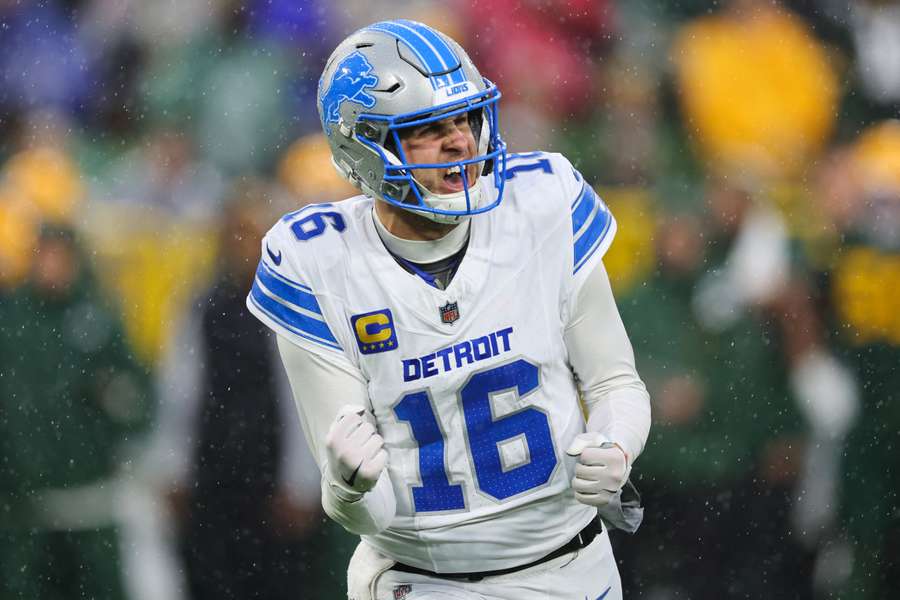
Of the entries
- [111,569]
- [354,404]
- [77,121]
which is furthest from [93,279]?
[354,404]

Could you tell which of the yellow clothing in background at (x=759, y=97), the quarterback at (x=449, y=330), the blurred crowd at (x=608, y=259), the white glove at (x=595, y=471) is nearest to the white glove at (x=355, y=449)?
the quarterback at (x=449, y=330)

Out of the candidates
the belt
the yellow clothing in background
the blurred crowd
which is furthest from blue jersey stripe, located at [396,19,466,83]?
the yellow clothing in background

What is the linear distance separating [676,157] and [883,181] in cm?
47

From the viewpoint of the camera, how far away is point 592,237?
1.59 meters

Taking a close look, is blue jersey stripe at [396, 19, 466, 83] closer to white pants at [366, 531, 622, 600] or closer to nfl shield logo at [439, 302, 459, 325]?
nfl shield logo at [439, 302, 459, 325]

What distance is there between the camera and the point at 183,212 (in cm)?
284

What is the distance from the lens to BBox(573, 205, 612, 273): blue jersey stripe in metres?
1.57

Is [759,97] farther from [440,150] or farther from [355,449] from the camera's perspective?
[355,449]

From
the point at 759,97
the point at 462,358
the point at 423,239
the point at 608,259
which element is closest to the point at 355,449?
the point at 462,358

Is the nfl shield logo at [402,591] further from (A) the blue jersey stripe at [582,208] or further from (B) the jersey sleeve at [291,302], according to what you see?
(A) the blue jersey stripe at [582,208]

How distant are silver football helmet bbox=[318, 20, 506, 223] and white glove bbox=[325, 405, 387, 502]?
10.6 inches

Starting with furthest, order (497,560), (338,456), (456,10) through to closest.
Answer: (456,10) < (497,560) < (338,456)

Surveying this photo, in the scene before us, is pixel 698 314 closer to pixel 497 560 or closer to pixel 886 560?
pixel 886 560

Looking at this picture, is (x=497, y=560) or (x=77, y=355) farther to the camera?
(x=77, y=355)
